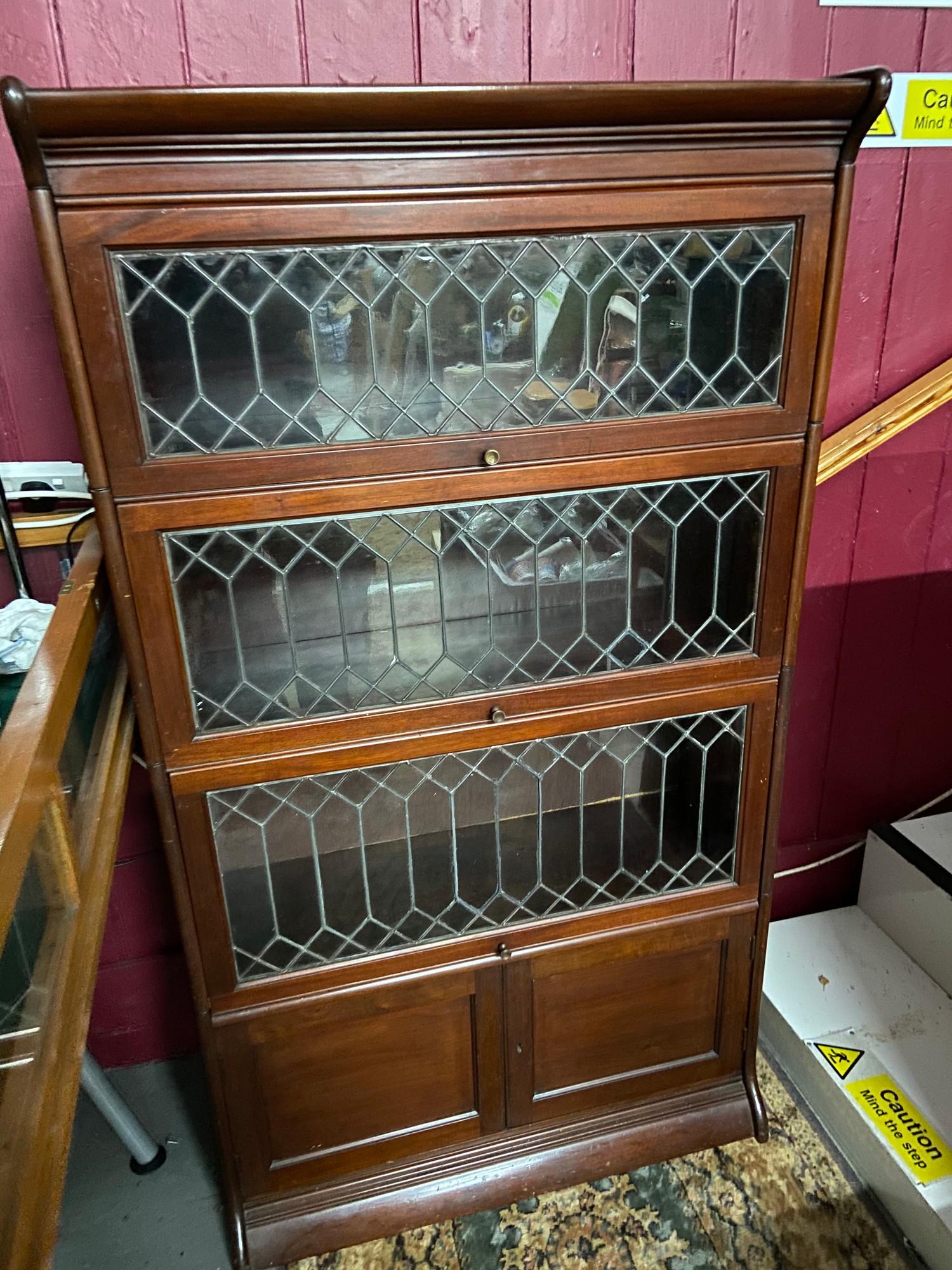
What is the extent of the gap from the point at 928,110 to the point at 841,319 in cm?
32

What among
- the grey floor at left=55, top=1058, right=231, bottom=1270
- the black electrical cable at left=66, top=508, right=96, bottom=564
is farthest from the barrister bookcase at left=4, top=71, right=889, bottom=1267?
the black electrical cable at left=66, top=508, right=96, bottom=564

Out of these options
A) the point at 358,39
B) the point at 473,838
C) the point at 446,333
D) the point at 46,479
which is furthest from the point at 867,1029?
the point at 358,39

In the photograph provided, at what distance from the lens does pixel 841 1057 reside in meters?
1.57

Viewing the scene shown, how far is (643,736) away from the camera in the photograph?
4.28ft

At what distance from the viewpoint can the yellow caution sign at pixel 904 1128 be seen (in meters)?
1.38

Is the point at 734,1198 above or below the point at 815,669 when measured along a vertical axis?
below

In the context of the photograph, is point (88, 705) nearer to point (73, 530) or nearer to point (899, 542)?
point (73, 530)

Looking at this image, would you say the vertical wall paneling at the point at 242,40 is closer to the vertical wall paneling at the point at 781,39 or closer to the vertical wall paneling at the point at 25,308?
the vertical wall paneling at the point at 25,308

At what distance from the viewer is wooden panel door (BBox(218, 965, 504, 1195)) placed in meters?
1.29

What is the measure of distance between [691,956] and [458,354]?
969 millimetres

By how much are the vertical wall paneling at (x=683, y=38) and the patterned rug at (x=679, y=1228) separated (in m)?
1.69

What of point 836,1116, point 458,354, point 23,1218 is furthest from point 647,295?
point 836,1116

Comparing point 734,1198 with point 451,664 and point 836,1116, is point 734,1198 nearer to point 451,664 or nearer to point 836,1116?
point 836,1116

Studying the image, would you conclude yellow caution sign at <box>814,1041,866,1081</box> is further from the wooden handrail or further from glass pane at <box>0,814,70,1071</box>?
glass pane at <box>0,814,70,1071</box>
